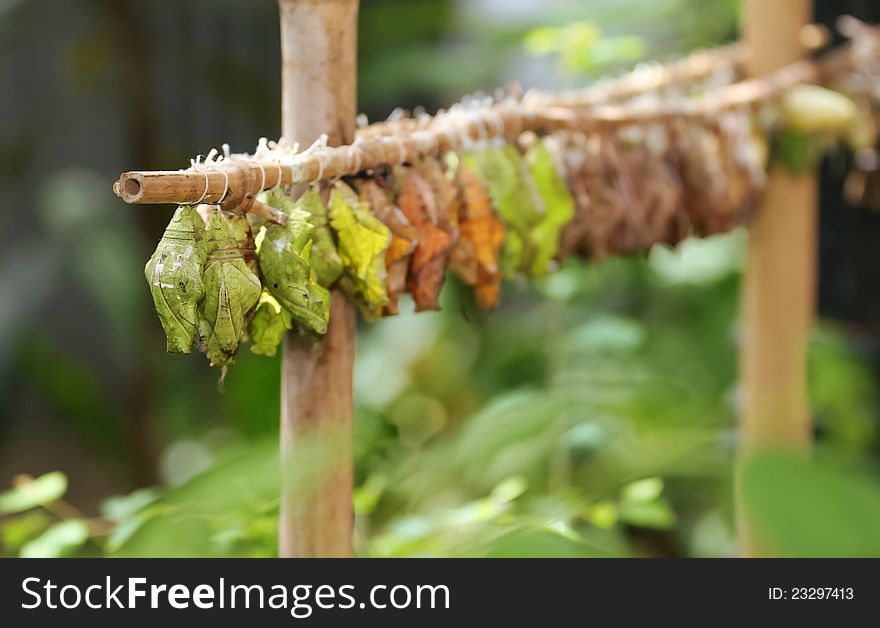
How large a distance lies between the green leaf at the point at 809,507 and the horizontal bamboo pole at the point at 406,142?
1.18 feet

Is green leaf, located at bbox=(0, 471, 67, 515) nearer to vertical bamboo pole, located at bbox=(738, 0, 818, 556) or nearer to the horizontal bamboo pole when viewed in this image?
the horizontal bamboo pole

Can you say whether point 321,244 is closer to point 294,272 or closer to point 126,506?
point 294,272

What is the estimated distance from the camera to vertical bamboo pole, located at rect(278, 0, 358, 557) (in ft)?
2.23

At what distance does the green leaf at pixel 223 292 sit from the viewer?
57 centimetres

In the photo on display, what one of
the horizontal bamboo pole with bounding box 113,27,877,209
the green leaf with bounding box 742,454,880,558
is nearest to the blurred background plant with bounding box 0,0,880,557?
the horizontal bamboo pole with bounding box 113,27,877,209

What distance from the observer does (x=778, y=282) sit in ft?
4.19

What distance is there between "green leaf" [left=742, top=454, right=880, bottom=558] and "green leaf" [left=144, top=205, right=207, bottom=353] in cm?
36

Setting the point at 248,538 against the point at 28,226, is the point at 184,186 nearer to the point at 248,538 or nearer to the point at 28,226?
the point at 248,538

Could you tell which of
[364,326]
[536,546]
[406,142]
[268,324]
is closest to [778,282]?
[406,142]

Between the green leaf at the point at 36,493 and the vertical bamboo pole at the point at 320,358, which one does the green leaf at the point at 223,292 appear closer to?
the vertical bamboo pole at the point at 320,358

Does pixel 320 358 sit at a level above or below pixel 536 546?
above

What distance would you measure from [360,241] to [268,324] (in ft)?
0.30
